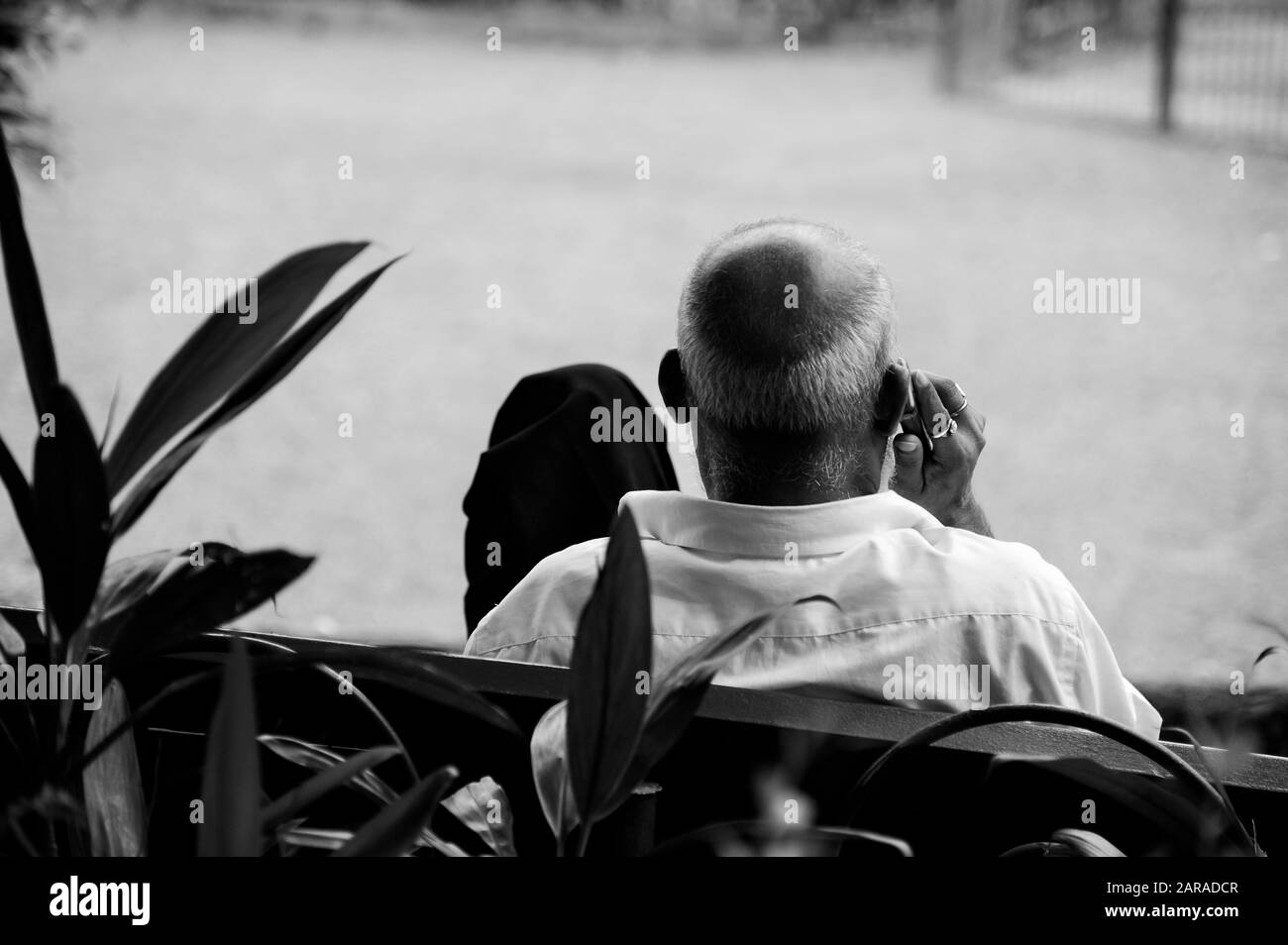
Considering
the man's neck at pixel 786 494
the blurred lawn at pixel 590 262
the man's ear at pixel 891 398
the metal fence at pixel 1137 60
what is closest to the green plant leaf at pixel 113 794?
the man's neck at pixel 786 494

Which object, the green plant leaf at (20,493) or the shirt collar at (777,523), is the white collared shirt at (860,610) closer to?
the shirt collar at (777,523)

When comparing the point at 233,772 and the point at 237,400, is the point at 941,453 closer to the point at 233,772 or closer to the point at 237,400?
the point at 237,400

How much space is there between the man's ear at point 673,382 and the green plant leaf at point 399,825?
35.6 inches

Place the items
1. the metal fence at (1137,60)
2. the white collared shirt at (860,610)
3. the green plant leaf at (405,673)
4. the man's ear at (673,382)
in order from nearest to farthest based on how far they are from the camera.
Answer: the green plant leaf at (405,673) < the white collared shirt at (860,610) < the man's ear at (673,382) < the metal fence at (1137,60)

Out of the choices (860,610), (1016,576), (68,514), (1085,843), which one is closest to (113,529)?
(68,514)

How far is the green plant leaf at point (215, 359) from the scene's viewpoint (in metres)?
0.82

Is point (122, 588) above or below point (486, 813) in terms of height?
above

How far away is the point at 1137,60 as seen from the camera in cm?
1443

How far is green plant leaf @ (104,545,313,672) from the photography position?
Answer: 784mm

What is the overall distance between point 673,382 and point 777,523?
271mm
